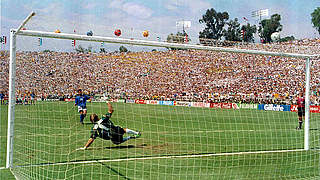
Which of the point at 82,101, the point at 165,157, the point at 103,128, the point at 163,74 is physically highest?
the point at 163,74

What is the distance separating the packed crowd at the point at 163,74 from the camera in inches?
475

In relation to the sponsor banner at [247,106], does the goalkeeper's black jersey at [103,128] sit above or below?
above

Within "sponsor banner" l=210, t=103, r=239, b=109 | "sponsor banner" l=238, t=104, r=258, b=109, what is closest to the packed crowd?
"sponsor banner" l=238, t=104, r=258, b=109

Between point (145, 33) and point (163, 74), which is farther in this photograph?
point (163, 74)

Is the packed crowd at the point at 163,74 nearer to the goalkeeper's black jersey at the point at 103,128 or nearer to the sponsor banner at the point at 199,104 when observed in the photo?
the sponsor banner at the point at 199,104

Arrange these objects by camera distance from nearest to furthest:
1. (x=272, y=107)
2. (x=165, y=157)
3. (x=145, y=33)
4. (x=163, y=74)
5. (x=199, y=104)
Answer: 1. (x=145, y=33)
2. (x=165, y=157)
3. (x=163, y=74)
4. (x=272, y=107)
5. (x=199, y=104)

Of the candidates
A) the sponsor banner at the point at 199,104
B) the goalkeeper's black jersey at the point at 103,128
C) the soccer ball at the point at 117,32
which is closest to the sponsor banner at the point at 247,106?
the sponsor banner at the point at 199,104

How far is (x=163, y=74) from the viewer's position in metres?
14.2

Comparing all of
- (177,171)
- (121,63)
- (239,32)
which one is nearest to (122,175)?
(177,171)

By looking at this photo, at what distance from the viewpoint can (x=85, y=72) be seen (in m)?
13.2

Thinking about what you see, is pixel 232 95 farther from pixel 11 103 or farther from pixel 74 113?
pixel 11 103

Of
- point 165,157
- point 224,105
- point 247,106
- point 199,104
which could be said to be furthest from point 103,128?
point 224,105

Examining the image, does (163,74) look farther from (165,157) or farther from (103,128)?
(165,157)

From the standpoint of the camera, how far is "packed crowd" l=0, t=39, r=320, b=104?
39.6ft
